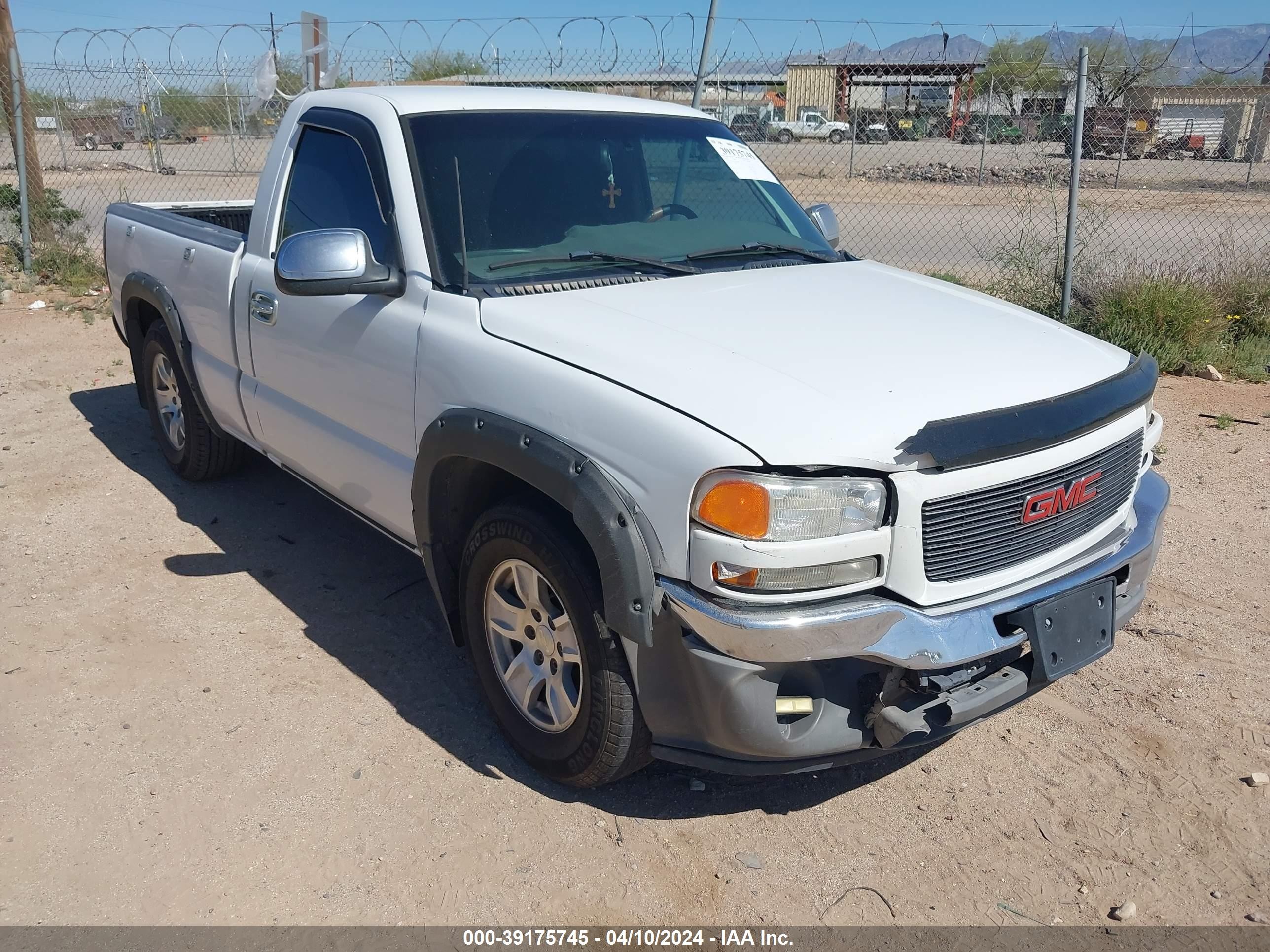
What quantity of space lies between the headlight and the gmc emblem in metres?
0.50

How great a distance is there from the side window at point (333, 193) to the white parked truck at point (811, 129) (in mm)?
26344

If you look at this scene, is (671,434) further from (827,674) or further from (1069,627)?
(1069,627)

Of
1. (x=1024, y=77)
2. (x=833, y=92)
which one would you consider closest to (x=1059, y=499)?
(x=1024, y=77)

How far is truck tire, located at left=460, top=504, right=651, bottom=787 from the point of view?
9.27ft

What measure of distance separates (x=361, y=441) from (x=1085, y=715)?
2.66 meters

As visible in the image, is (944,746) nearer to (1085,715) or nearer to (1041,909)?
(1085,715)

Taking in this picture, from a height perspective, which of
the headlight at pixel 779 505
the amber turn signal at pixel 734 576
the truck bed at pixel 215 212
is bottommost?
the amber turn signal at pixel 734 576

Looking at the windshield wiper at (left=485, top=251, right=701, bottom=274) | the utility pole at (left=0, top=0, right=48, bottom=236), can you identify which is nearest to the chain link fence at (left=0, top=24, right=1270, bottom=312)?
the utility pole at (left=0, top=0, right=48, bottom=236)

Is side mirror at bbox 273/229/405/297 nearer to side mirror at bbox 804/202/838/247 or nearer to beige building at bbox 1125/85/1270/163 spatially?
side mirror at bbox 804/202/838/247

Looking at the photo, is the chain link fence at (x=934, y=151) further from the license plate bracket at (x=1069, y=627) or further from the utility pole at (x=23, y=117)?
the license plate bracket at (x=1069, y=627)

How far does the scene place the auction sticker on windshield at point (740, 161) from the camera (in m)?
4.32

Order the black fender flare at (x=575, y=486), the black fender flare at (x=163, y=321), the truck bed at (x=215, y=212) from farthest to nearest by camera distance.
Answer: the truck bed at (x=215, y=212)
the black fender flare at (x=163, y=321)
the black fender flare at (x=575, y=486)

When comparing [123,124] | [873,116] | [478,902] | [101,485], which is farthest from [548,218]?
[873,116]

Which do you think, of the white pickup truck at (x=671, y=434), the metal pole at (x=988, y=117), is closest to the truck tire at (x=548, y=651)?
the white pickup truck at (x=671, y=434)
